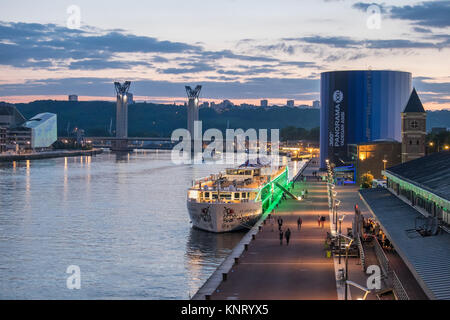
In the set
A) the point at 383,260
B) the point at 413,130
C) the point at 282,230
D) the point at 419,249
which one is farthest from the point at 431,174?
the point at 413,130

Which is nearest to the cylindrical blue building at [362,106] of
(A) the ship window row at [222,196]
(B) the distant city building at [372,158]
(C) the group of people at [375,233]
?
(B) the distant city building at [372,158]

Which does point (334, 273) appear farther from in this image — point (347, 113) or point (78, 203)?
point (347, 113)

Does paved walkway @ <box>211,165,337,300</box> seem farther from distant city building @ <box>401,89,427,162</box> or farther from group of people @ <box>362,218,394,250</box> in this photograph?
distant city building @ <box>401,89,427,162</box>

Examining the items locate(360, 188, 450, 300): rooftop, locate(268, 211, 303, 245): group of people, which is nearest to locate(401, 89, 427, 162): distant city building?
locate(268, 211, 303, 245): group of people

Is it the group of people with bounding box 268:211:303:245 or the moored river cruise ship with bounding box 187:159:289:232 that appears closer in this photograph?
the group of people with bounding box 268:211:303:245

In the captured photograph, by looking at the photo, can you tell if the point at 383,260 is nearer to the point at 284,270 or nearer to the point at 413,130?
the point at 284,270

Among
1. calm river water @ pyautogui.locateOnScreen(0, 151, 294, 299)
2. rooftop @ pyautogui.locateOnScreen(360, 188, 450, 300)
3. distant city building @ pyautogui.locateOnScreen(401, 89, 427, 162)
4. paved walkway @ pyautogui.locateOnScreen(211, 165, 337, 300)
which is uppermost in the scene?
distant city building @ pyautogui.locateOnScreen(401, 89, 427, 162)

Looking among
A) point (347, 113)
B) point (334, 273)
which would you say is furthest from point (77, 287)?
point (347, 113)

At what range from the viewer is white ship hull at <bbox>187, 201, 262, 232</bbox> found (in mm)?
36000

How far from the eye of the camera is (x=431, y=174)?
93.8 feet

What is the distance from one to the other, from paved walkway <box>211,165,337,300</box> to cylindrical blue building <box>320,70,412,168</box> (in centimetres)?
5398

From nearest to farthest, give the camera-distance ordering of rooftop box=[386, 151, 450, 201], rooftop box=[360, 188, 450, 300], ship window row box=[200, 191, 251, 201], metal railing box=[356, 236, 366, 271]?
rooftop box=[360, 188, 450, 300] → metal railing box=[356, 236, 366, 271] → rooftop box=[386, 151, 450, 201] → ship window row box=[200, 191, 251, 201]

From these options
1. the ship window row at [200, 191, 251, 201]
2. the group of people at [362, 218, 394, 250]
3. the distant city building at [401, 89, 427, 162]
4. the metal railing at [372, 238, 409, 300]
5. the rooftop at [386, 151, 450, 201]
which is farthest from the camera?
the distant city building at [401, 89, 427, 162]

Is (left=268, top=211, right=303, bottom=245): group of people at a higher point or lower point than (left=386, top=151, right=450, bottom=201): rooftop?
lower
